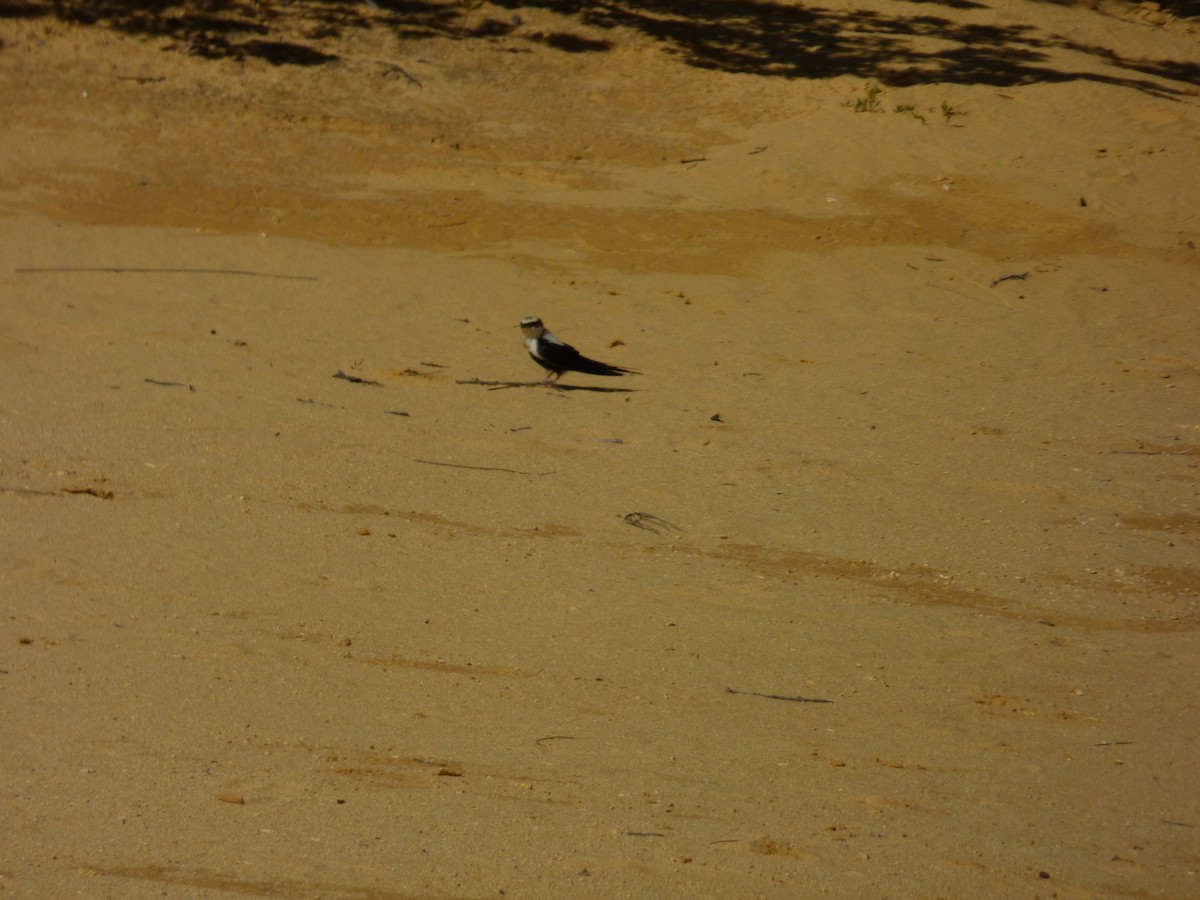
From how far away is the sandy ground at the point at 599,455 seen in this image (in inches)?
147

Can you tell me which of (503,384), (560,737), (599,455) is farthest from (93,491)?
(560,737)

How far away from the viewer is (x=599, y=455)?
6660 mm

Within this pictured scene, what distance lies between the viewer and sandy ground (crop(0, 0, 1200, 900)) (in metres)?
3.74

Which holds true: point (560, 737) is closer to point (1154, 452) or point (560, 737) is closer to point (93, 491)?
point (93, 491)

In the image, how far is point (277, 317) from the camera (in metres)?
8.49

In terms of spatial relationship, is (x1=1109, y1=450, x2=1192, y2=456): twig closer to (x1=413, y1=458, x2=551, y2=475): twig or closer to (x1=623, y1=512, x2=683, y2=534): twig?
(x1=623, y1=512, x2=683, y2=534): twig

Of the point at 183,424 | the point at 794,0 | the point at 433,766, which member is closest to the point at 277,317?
the point at 183,424

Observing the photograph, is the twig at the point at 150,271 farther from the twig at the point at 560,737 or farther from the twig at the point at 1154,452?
the twig at the point at 560,737

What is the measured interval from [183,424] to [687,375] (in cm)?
299

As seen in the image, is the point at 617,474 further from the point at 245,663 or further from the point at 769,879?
the point at 769,879

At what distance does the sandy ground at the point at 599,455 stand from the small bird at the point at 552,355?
0.90 feet

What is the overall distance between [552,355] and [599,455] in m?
1.17

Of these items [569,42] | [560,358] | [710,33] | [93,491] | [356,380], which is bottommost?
[93,491]

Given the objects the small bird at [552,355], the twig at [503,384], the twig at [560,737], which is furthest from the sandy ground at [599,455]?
the small bird at [552,355]
